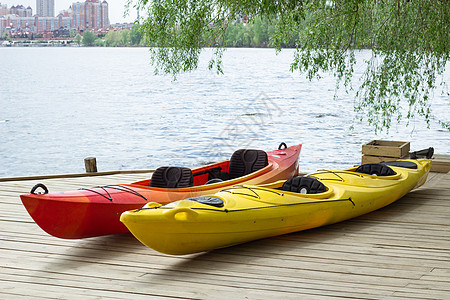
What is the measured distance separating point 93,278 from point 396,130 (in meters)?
16.7

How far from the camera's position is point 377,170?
5.13 m

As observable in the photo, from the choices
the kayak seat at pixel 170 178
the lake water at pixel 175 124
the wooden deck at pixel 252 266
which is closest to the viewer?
the wooden deck at pixel 252 266

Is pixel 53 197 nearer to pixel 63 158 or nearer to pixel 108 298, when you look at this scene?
pixel 108 298

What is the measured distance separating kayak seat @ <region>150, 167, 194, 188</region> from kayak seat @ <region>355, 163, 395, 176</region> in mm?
1671

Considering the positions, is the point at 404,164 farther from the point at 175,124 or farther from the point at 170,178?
the point at 175,124

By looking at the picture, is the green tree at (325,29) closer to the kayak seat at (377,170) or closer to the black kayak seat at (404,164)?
the black kayak seat at (404,164)

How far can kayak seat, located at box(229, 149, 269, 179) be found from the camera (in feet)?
17.2

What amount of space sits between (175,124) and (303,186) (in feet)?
57.4

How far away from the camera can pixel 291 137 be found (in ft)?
59.4

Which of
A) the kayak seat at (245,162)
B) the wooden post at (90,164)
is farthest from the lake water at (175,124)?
the wooden post at (90,164)

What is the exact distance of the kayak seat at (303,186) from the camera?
14.5 ft

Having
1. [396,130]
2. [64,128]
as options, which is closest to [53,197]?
[396,130]

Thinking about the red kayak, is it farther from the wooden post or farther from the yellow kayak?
the wooden post

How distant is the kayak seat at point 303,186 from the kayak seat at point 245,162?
86 cm
